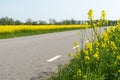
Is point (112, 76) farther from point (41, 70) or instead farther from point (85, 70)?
point (41, 70)

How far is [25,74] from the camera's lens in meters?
6.82

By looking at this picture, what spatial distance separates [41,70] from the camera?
7.36 m

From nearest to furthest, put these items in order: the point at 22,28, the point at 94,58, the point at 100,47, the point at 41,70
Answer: the point at 94,58
the point at 100,47
the point at 41,70
the point at 22,28

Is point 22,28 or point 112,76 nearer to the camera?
point 112,76

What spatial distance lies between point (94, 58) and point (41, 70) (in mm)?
2222

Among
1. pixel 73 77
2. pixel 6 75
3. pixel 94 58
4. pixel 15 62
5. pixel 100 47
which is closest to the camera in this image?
pixel 73 77

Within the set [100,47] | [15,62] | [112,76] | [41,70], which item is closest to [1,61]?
[15,62]

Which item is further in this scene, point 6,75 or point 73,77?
point 6,75

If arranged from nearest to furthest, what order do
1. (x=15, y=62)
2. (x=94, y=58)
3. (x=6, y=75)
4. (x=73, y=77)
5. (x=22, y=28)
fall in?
(x=73, y=77) → (x=94, y=58) → (x=6, y=75) → (x=15, y=62) → (x=22, y=28)

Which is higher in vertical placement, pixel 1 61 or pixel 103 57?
pixel 103 57

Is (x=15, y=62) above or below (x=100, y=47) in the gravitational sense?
below

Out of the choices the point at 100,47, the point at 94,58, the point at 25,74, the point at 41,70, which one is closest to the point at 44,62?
the point at 41,70

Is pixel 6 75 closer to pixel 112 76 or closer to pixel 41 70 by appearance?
pixel 41 70

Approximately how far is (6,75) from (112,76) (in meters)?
2.18
